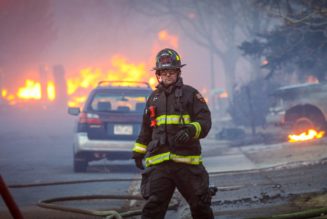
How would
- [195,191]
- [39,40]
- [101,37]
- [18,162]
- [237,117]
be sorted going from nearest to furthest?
[195,191] → [18,162] → [237,117] → [39,40] → [101,37]

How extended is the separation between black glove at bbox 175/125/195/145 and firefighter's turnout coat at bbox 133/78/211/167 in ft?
0.30

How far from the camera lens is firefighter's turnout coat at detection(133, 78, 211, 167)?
5305 mm

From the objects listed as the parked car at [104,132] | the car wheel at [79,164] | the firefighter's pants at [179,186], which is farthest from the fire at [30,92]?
the firefighter's pants at [179,186]

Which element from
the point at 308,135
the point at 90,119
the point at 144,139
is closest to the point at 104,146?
the point at 90,119

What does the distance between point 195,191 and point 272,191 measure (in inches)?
129

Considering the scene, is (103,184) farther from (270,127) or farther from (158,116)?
(270,127)

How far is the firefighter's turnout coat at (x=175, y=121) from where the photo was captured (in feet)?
17.4

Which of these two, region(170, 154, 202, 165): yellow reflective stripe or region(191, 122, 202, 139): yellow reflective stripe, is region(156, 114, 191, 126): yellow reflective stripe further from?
region(170, 154, 202, 165): yellow reflective stripe

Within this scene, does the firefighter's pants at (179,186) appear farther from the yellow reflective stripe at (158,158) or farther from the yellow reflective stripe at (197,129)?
the yellow reflective stripe at (197,129)

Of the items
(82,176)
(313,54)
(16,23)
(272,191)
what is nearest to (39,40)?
(16,23)

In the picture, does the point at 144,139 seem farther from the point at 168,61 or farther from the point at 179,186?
the point at 168,61

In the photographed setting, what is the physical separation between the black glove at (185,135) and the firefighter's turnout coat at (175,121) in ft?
A: 0.30

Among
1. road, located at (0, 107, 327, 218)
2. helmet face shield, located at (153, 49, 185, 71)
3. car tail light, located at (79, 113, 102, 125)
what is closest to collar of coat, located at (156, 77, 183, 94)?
helmet face shield, located at (153, 49, 185, 71)

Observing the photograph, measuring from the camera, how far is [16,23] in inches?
1885
